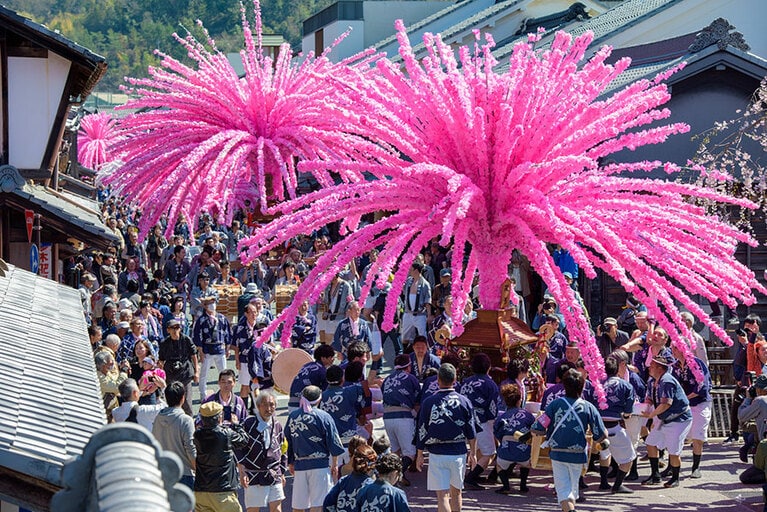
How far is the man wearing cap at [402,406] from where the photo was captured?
532 inches

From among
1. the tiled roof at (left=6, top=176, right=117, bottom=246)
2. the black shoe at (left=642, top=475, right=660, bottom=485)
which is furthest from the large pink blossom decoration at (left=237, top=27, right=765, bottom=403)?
the tiled roof at (left=6, top=176, right=117, bottom=246)

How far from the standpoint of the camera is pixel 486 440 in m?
13.5

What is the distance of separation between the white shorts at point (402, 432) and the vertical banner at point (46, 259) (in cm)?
774

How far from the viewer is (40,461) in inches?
205

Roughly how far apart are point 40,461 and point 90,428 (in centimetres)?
84

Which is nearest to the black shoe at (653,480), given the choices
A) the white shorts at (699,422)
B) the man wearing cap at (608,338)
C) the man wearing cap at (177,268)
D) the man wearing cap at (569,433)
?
the white shorts at (699,422)

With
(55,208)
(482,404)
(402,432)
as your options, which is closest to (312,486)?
(402,432)

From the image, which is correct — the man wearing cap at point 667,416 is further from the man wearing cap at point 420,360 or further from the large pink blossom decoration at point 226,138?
the large pink blossom decoration at point 226,138

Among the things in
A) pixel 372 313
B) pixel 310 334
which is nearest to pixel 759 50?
pixel 372 313

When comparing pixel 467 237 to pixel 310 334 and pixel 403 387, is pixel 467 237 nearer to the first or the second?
pixel 403 387

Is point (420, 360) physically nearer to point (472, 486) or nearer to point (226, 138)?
point (472, 486)

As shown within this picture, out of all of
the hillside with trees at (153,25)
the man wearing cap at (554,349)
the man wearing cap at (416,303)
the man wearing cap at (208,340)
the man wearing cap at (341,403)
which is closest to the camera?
the man wearing cap at (341,403)

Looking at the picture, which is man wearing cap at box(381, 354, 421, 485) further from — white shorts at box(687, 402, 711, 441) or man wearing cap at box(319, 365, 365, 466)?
white shorts at box(687, 402, 711, 441)

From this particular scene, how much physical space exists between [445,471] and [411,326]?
776 cm
